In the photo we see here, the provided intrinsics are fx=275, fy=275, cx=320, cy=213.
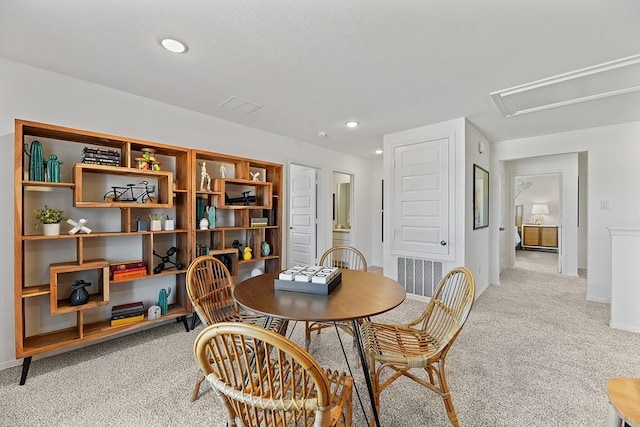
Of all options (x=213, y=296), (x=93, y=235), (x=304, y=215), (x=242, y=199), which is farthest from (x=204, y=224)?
(x=304, y=215)

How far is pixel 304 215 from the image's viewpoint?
16.6 feet

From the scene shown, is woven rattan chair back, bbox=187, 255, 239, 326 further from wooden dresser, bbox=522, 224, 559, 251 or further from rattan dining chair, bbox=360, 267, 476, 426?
wooden dresser, bbox=522, 224, 559, 251

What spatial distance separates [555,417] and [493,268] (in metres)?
3.36

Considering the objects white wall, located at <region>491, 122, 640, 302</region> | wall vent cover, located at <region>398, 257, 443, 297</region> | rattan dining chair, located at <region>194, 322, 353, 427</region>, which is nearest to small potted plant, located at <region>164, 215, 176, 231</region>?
rattan dining chair, located at <region>194, 322, 353, 427</region>

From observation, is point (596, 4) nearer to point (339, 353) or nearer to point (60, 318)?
point (339, 353)

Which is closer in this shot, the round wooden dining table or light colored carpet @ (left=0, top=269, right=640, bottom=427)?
the round wooden dining table

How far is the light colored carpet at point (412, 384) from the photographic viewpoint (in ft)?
5.33

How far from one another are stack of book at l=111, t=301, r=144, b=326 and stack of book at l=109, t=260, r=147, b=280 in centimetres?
30

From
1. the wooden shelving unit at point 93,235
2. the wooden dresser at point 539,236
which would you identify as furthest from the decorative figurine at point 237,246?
the wooden dresser at point 539,236

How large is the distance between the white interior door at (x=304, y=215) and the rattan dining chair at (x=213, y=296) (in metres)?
2.53

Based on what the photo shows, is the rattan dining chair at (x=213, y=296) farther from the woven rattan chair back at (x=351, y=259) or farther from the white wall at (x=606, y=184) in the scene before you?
the white wall at (x=606, y=184)

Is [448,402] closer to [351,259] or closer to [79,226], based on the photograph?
[351,259]

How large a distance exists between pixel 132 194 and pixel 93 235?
0.61 m

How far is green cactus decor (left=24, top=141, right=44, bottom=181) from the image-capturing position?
2059 millimetres
